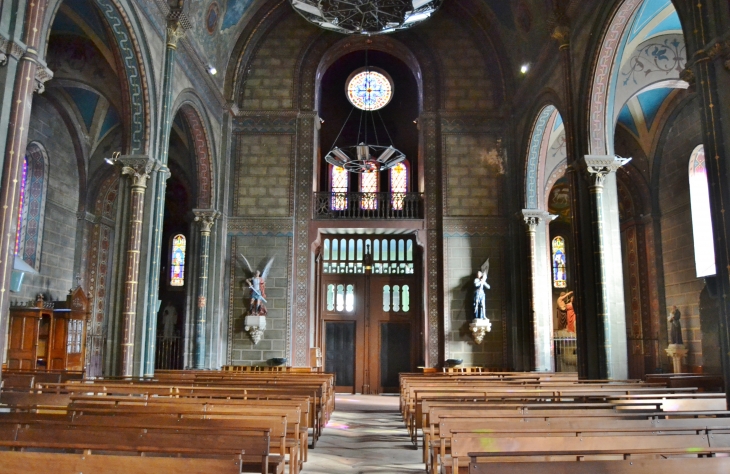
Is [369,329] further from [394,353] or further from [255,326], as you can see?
[255,326]

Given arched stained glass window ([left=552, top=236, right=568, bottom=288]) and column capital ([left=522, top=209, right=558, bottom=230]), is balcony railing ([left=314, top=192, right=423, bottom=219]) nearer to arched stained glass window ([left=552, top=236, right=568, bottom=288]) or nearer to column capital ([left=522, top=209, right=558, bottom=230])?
column capital ([left=522, top=209, right=558, bottom=230])

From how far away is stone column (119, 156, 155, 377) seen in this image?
12922mm

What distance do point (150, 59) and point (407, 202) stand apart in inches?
406

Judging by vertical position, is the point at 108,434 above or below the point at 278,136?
below

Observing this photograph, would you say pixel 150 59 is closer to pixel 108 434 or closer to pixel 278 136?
pixel 278 136

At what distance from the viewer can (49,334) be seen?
1814 centimetres

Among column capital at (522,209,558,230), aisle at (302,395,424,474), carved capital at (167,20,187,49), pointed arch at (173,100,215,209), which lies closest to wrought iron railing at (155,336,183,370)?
pointed arch at (173,100,215,209)

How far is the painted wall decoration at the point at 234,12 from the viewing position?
18844 millimetres

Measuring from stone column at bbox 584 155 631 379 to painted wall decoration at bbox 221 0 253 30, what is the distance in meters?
12.0

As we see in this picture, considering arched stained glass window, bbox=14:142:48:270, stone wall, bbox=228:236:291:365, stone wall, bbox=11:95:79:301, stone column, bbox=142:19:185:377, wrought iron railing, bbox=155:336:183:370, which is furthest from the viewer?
wrought iron railing, bbox=155:336:183:370

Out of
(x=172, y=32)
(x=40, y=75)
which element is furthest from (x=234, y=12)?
(x=40, y=75)

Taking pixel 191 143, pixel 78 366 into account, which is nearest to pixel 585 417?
pixel 191 143

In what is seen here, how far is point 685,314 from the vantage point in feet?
62.5

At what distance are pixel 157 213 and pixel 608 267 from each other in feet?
33.7
